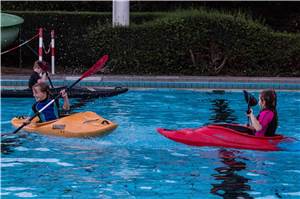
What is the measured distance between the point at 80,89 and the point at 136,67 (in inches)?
170

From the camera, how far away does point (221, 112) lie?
1185 cm

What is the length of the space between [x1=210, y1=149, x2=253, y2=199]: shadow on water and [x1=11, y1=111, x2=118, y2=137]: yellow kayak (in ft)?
5.45

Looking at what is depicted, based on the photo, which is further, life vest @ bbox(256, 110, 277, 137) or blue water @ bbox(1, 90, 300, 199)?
life vest @ bbox(256, 110, 277, 137)

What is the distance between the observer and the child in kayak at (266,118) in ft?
26.8

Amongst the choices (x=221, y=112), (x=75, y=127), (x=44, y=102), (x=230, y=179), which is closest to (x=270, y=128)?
(x=230, y=179)

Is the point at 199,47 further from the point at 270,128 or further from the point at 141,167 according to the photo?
the point at 141,167

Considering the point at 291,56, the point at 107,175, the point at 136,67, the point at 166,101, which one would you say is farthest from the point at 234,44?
the point at 107,175

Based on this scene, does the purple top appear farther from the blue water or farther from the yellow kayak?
the yellow kayak

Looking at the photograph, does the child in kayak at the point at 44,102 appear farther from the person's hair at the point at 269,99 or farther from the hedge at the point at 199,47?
the hedge at the point at 199,47

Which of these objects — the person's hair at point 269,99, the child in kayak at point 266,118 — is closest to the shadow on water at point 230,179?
the child in kayak at point 266,118

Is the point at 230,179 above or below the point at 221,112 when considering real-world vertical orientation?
above

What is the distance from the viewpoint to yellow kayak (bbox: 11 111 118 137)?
8.84 metres

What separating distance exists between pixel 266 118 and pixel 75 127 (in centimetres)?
249

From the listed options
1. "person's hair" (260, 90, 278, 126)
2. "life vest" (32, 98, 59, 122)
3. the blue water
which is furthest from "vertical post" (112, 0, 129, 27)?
"person's hair" (260, 90, 278, 126)
